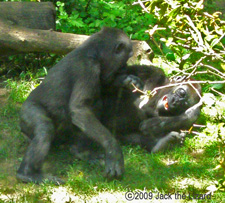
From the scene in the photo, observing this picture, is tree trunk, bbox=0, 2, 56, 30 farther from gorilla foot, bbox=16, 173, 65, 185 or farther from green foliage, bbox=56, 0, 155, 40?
gorilla foot, bbox=16, 173, 65, 185

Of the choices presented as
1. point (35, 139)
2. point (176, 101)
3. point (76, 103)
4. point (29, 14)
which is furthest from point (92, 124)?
point (29, 14)

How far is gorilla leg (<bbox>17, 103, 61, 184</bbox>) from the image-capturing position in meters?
4.45

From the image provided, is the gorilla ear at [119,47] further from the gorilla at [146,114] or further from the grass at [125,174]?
the grass at [125,174]

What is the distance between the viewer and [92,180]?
173 inches

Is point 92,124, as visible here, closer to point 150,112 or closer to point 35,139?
point 35,139

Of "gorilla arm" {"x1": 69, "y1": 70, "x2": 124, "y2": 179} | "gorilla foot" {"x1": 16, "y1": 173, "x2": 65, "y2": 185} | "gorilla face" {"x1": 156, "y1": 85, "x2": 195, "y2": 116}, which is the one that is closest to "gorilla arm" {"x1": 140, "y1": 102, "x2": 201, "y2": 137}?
"gorilla face" {"x1": 156, "y1": 85, "x2": 195, "y2": 116}

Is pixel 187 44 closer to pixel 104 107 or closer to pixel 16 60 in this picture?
pixel 104 107

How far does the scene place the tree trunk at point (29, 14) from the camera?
6.57m

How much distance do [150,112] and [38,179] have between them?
1756mm

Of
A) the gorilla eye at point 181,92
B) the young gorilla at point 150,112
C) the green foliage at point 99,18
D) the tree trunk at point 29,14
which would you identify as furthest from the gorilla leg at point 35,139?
the green foliage at point 99,18

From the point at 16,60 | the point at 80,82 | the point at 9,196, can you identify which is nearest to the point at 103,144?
the point at 80,82

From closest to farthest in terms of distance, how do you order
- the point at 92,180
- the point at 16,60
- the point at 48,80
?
the point at 92,180
the point at 48,80
the point at 16,60

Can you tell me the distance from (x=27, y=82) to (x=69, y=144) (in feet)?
5.32

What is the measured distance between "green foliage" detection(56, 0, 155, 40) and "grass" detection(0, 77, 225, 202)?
2.52 metres
